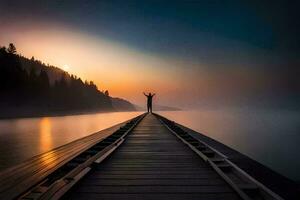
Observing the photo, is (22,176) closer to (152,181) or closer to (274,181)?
(152,181)

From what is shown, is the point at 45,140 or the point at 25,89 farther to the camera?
the point at 25,89

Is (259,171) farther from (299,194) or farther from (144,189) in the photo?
(144,189)

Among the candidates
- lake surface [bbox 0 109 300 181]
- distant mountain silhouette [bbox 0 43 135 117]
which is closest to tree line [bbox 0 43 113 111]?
distant mountain silhouette [bbox 0 43 135 117]

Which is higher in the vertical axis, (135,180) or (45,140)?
(135,180)

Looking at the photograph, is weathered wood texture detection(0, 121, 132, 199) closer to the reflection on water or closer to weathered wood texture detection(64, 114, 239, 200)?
weathered wood texture detection(64, 114, 239, 200)

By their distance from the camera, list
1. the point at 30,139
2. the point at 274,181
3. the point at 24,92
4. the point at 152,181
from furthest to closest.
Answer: the point at 24,92, the point at 30,139, the point at 274,181, the point at 152,181

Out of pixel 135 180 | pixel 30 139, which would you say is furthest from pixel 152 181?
pixel 30 139

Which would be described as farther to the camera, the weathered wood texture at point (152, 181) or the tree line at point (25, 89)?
the tree line at point (25, 89)

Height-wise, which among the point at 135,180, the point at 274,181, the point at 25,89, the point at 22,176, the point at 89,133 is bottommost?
the point at 89,133

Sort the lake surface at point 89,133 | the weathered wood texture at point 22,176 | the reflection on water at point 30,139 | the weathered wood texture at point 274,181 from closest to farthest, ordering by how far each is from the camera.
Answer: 1. the weathered wood texture at point 22,176
2. the weathered wood texture at point 274,181
3. the reflection on water at point 30,139
4. the lake surface at point 89,133

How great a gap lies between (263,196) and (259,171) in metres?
7.66

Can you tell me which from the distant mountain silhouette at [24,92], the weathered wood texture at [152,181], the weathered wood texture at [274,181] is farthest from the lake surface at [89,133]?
the distant mountain silhouette at [24,92]

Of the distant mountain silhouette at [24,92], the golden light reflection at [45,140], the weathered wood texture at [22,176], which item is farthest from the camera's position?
the distant mountain silhouette at [24,92]

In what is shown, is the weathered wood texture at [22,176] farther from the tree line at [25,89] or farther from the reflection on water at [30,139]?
the tree line at [25,89]
